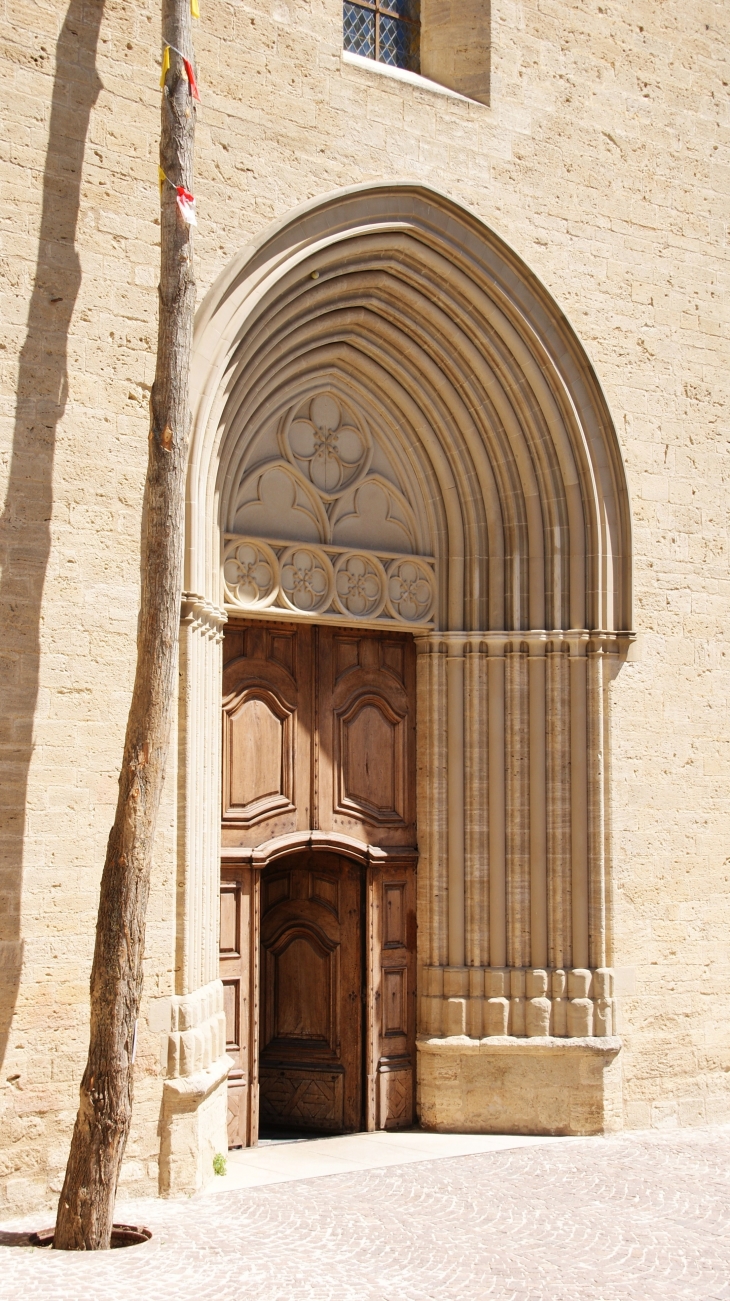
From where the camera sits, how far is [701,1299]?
19.2ft

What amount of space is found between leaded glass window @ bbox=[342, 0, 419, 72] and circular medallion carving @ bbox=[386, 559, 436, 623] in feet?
9.53

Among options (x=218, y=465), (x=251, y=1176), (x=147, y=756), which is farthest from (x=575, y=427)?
(x=251, y=1176)

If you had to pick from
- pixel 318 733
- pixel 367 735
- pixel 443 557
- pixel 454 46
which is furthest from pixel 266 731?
pixel 454 46

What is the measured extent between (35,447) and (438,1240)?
386 cm

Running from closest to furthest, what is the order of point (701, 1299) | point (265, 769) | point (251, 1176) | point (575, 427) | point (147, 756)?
point (701, 1299) → point (147, 756) → point (251, 1176) → point (265, 769) → point (575, 427)

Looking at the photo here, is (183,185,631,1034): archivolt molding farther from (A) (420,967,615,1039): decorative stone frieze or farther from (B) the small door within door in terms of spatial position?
(B) the small door within door

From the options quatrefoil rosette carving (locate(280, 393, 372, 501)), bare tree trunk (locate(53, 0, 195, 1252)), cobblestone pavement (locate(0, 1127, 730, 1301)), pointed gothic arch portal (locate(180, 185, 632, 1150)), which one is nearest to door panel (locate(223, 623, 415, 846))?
pointed gothic arch portal (locate(180, 185, 632, 1150))

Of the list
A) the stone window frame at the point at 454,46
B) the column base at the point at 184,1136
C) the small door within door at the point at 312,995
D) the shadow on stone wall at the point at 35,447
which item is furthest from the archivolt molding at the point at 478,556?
the column base at the point at 184,1136

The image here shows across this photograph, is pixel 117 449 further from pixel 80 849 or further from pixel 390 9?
pixel 390 9

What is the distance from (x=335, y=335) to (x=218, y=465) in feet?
4.19

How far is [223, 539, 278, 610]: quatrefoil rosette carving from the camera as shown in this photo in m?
8.12

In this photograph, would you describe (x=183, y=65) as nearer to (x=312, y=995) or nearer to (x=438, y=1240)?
(x=312, y=995)

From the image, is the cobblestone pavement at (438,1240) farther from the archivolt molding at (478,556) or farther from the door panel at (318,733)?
the door panel at (318,733)

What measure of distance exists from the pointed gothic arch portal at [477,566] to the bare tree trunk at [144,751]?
Result: 179cm
